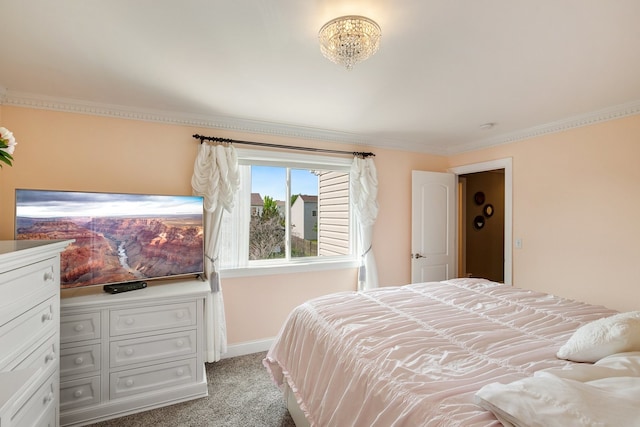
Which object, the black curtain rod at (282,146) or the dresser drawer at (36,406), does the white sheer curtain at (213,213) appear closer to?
the black curtain rod at (282,146)

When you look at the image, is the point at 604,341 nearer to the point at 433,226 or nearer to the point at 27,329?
the point at 27,329

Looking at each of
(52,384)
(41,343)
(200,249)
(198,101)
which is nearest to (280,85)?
(198,101)

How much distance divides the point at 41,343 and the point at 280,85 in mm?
2157

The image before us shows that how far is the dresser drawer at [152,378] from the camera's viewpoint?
205cm

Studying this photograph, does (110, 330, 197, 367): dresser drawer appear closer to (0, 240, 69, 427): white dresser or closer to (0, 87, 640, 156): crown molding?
(0, 240, 69, 427): white dresser

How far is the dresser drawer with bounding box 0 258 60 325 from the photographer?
4.00ft

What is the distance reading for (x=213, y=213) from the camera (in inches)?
109

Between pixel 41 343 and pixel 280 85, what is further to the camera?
pixel 280 85

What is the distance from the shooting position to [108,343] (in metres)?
2.02

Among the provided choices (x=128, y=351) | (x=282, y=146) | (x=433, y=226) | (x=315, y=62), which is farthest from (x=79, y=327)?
(x=433, y=226)

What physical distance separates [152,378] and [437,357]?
2.09 m

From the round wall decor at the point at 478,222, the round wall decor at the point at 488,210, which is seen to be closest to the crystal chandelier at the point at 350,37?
the round wall decor at the point at 488,210

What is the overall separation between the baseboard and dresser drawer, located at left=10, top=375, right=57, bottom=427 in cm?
141

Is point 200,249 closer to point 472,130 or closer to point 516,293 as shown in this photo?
point 516,293
